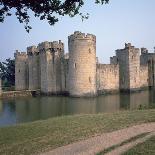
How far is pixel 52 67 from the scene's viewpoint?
39.7 metres

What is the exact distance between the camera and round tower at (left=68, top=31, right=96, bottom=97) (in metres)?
35.0

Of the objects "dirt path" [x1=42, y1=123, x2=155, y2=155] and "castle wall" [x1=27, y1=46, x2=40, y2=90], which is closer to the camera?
"dirt path" [x1=42, y1=123, x2=155, y2=155]

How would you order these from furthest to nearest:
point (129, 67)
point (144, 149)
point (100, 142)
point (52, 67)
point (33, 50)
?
point (33, 50), point (129, 67), point (52, 67), point (100, 142), point (144, 149)

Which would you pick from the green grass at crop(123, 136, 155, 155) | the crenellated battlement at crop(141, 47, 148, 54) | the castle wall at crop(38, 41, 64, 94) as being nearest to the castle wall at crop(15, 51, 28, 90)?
the castle wall at crop(38, 41, 64, 94)

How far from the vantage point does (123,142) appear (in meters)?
8.90

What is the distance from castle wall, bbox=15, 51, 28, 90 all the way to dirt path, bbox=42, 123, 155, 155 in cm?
3611

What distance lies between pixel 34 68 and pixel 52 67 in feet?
13.6

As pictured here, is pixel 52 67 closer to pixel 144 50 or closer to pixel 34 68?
pixel 34 68

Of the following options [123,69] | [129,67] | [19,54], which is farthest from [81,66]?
[19,54]

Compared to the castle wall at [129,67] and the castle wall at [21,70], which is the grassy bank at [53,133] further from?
the castle wall at [21,70]

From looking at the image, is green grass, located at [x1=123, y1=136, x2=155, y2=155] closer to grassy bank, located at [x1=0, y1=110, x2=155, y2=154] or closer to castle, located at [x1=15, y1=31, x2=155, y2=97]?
grassy bank, located at [x1=0, y1=110, x2=155, y2=154]

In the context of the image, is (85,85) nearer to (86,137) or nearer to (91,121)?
(91,121)

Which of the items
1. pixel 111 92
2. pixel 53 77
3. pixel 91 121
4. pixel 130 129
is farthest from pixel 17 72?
pixel 130 129

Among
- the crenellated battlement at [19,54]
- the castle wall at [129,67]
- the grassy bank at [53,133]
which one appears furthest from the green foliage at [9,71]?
the grassy bank at [53,133]
